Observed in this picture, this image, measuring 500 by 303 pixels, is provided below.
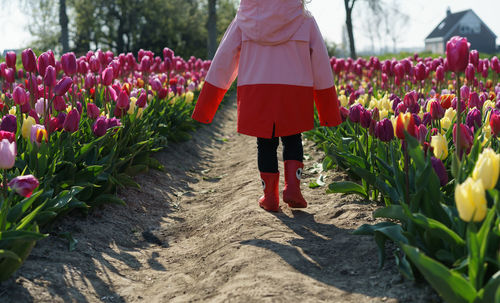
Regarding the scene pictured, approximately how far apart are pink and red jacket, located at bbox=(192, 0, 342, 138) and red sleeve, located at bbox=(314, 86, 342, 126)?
2 centimetres

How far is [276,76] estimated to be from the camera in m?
3.72

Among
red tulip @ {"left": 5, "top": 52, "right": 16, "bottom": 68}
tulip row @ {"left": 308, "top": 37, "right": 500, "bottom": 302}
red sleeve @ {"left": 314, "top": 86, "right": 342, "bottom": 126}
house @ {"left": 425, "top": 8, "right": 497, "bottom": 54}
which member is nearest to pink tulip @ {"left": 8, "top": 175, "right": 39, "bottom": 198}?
tulip row @ {"left": 308, "top": 37, "right": 500, "bottom": 302}

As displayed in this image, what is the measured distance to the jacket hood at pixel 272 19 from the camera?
3697 mm

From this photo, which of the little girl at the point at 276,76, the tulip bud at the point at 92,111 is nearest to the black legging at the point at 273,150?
the little girl at the point at 276,76

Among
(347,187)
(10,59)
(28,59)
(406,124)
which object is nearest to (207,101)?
(347,187)

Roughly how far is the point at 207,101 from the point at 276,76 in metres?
0.58

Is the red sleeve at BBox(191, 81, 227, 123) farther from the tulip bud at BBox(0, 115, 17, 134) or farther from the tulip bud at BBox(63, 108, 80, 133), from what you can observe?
the tulip bud at BBox(0, 115, 17, 134)

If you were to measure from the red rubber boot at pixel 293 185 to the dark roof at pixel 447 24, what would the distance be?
58.7 m

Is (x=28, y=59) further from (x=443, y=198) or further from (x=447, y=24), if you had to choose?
(x=447, y=24)

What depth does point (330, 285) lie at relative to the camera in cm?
250

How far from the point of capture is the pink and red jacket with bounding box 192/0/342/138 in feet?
12.2

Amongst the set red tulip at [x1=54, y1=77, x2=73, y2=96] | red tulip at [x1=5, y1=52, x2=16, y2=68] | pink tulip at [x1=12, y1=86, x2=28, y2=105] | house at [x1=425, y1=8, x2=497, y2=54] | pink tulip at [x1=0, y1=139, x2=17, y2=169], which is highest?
red tulip at [x1=5, y1=52, x2=16, y2=68]

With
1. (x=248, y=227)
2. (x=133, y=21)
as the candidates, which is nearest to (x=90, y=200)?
(x=248, y=227)

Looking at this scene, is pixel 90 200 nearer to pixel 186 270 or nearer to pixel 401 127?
pixel 186 270
